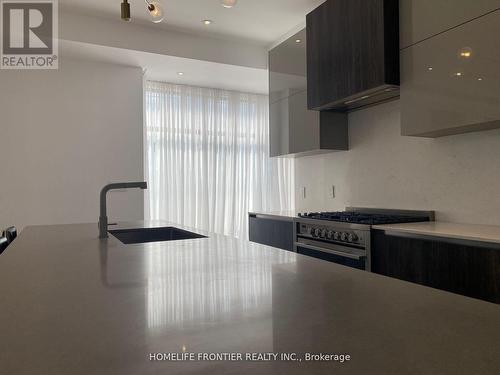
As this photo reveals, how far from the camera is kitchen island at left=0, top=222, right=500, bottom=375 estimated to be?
0.52 meters

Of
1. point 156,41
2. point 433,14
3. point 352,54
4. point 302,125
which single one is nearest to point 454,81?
point 433,14

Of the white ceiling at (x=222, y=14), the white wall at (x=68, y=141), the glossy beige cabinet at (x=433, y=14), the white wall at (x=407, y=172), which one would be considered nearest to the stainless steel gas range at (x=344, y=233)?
the white wall at (x=407, y=172)

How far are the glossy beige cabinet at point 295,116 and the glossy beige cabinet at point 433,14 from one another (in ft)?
3.74

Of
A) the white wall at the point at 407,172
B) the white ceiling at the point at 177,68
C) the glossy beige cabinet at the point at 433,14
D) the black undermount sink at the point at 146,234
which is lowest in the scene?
the black undermount sink at the point at 146,234

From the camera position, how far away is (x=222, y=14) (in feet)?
12.1

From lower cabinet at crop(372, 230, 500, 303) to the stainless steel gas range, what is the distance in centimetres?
10

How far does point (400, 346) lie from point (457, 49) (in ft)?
6.78

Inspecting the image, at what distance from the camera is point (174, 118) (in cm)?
516

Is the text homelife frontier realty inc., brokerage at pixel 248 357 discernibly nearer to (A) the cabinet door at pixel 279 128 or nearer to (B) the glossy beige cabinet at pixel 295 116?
(B) the glossy beige cabinet at pixel 295 116

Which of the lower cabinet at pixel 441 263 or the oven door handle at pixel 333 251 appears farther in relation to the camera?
the oven door handle at pixel 333 251

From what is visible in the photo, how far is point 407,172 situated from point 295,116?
1.23 metres

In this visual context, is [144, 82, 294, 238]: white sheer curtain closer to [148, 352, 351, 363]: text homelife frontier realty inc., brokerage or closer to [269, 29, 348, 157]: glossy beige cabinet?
[269, 29, 348, 157]: glossy beige cabinet

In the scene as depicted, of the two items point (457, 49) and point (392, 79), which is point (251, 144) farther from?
point (457, 49)

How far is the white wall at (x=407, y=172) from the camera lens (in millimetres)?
2438
